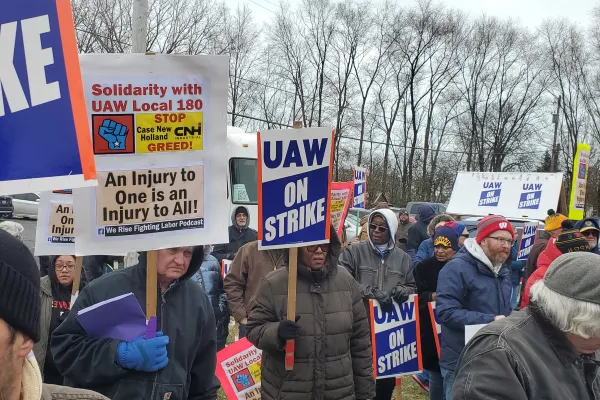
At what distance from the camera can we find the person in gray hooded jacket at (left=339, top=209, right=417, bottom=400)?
17.5ft

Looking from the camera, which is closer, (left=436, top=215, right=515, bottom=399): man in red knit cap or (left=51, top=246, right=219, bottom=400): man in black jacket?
(left=51, top=246, right=219, bottom=400): man in black jacket

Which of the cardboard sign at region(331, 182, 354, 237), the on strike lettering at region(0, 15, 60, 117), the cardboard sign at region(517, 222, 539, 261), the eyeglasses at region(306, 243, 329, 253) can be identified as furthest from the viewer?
the cardboard sign at region(517, 222, 539, 261)

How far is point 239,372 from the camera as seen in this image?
16.3 ft

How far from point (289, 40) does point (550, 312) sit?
3603 cm

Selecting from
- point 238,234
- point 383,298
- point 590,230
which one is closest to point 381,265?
point 383,298

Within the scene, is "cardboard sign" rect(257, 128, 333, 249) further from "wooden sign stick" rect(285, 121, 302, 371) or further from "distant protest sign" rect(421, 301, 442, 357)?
"distant protest sign" rect(421, 301, 442, 357)

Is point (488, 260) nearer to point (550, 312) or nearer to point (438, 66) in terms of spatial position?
point (550, 312)

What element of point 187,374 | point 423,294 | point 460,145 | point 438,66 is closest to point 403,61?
point 438,66

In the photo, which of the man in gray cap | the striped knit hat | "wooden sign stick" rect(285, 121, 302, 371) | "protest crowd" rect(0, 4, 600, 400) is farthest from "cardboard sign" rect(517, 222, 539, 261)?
the man in gray cap

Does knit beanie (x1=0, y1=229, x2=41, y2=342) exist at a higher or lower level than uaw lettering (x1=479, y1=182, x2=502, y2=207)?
higher

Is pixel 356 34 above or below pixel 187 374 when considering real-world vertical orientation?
above

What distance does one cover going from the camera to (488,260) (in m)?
4.61

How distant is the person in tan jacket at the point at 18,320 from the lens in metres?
1.36

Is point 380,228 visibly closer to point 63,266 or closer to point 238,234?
point 63,266
